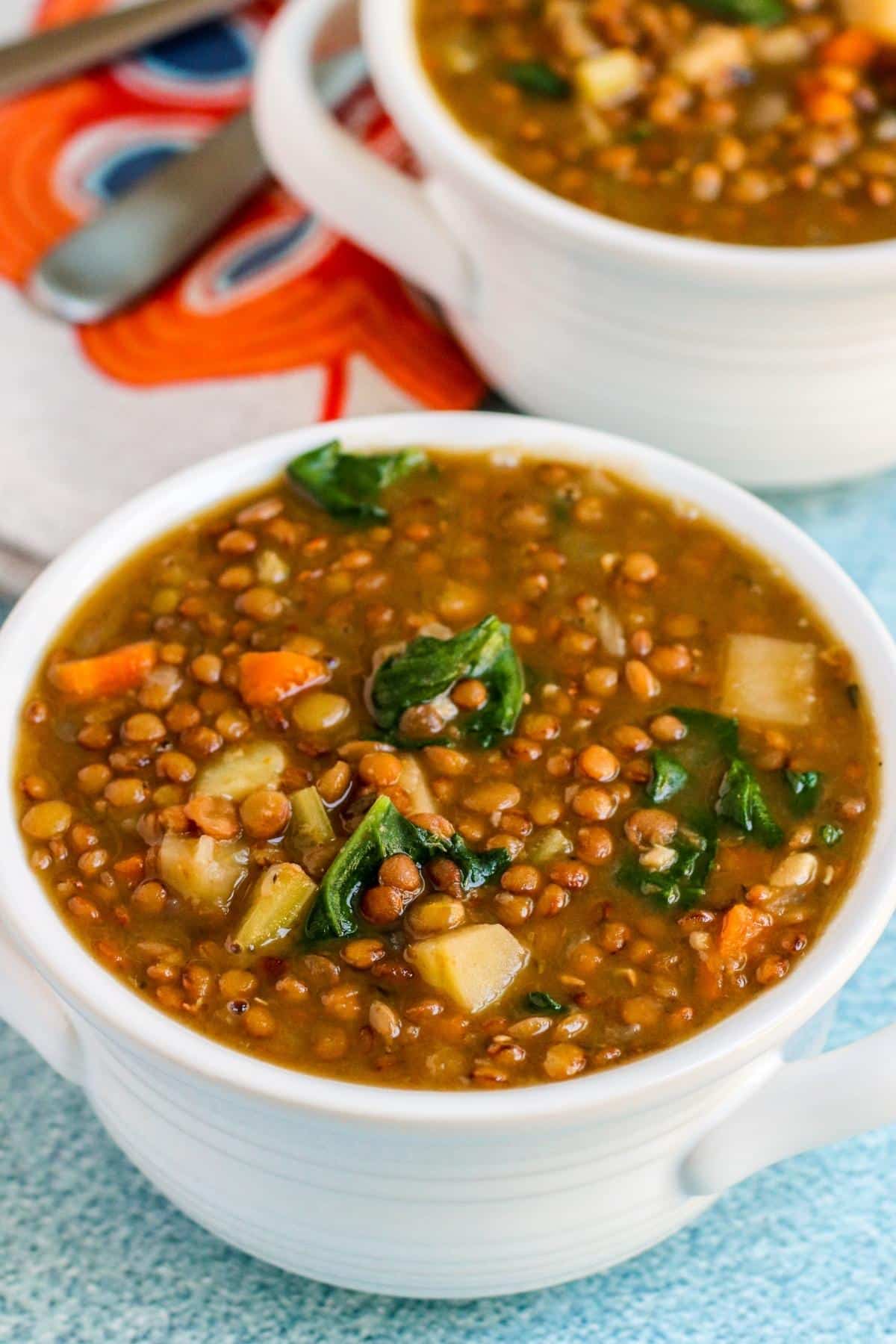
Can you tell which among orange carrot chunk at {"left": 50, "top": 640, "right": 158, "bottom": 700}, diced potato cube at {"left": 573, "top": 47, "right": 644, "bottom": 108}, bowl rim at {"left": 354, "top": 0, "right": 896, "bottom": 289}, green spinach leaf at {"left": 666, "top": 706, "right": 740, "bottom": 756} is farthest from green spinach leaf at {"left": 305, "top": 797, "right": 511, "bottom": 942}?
diced potato cube at {"left": 573, "top": 47, "right": 644, "bottom": 108}

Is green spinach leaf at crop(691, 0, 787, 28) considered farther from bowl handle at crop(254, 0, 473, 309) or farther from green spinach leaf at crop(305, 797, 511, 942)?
green spinach leaf at crop(305, 797, 511, 942)

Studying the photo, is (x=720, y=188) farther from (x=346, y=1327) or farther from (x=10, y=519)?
(x=346, y=1327)

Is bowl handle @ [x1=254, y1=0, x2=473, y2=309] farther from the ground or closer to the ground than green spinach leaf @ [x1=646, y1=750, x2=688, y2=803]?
farther from the ground

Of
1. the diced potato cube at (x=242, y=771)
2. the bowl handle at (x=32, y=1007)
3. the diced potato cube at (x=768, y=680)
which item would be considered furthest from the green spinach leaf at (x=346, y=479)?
the bowl handle at (x=32, y=1007)

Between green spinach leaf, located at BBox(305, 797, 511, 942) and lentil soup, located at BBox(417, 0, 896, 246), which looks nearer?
green spinach leaf, located at BBox(305, 797, 511, 942)

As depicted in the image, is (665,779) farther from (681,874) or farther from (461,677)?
(461,677)

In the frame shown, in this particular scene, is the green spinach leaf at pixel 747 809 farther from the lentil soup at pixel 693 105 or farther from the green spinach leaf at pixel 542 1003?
the lentil soup at pixel 693 105
